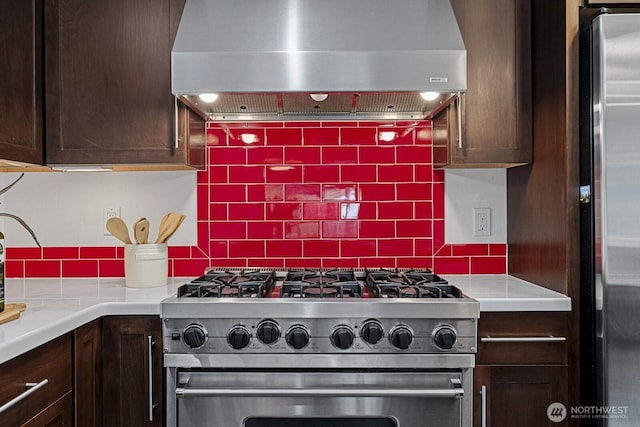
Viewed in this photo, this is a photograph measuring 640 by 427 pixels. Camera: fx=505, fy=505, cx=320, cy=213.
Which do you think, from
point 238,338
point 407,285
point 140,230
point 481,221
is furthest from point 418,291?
point 140,230

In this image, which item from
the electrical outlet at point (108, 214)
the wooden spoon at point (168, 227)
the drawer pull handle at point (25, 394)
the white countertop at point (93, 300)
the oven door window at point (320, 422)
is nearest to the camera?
the drawer pull handle at point (25, 394)

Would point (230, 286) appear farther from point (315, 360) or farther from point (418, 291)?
point (418, 291)

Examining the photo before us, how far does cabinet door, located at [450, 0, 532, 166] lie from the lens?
1930 mm

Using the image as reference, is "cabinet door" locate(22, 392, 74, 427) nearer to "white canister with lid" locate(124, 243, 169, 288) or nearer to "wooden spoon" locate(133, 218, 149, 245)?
"white canister with lid" locate(124, 243, 169, 288)

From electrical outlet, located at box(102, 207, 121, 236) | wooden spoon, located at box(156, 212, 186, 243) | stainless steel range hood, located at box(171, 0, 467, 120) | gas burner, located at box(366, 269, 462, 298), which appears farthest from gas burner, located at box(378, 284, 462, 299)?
electrical outlet, located at box(102, 207, 121, 236)

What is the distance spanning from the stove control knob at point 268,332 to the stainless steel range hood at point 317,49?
78 centimetres

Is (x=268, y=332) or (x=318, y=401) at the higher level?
(x=268, y=332)

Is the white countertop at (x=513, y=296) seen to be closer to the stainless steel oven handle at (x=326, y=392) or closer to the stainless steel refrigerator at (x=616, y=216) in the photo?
the stainless steel refrigerator at (x=616, y=216)

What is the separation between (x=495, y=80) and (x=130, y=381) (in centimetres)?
169

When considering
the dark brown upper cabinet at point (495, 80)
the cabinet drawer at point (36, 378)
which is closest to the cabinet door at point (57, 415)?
the cabinet drawer at point (36, 378)

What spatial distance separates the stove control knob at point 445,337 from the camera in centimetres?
159

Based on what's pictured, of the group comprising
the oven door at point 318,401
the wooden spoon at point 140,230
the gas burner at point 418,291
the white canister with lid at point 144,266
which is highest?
the wooden spoon at point 140,230

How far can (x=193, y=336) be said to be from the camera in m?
1.60

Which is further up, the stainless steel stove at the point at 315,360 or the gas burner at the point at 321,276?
the gas burner at the point at 321,276
